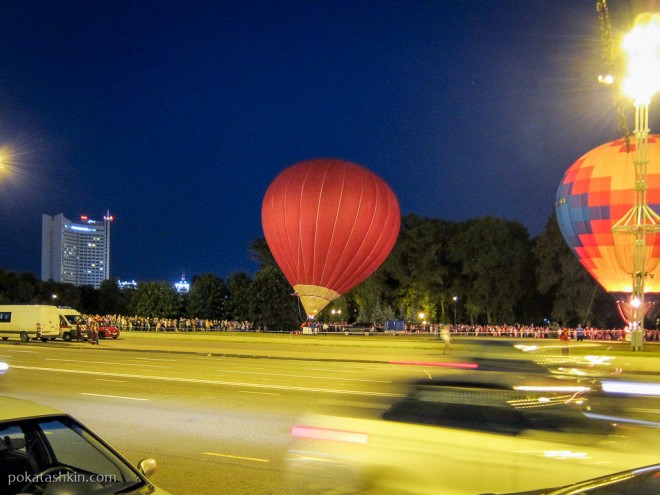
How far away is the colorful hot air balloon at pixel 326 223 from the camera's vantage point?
4981 centimetres

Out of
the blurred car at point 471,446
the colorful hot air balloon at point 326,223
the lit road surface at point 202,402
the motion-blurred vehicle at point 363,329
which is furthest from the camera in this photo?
the motion-blurred vehicle at point 363,329

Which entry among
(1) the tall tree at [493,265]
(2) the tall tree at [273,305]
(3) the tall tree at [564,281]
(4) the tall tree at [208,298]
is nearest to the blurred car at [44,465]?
(2) the tall tree at [273,305]

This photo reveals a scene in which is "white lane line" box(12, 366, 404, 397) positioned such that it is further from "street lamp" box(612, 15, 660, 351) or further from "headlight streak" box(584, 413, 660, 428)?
"street lamp" box(612, 15, 660, 351)

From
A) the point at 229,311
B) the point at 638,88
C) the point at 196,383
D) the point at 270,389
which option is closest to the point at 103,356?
the point at 196,383

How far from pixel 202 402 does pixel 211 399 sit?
494mm

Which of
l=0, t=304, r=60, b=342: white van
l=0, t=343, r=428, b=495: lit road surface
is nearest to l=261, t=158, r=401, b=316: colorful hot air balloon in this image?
l=0, t=304, r=60, b=342: white van

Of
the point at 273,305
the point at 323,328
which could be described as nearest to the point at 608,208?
the point at 323,328

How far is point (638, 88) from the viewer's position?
3388 cm

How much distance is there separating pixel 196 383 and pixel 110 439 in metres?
8.01

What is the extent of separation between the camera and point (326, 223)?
4966 cm

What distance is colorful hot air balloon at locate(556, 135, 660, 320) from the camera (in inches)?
1790

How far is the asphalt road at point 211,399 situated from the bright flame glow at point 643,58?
14.4 m

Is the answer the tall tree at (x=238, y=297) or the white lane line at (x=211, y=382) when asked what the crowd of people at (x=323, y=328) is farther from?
the white lane line at (x=211, y=382)

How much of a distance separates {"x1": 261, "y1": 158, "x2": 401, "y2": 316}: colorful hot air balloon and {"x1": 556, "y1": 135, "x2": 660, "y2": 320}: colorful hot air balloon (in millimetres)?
14272
